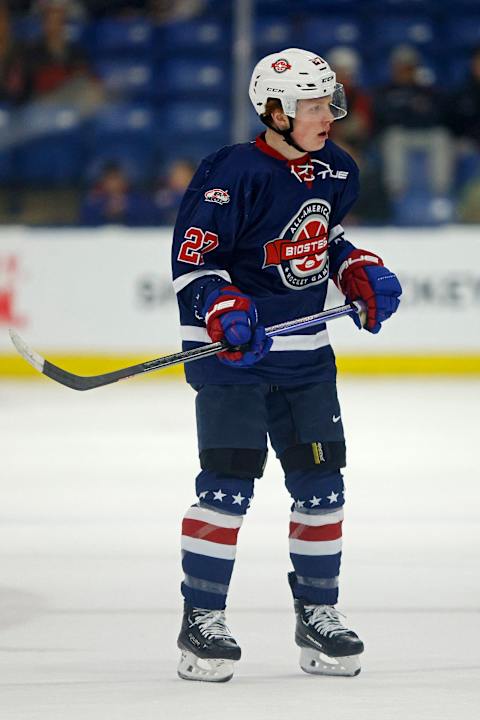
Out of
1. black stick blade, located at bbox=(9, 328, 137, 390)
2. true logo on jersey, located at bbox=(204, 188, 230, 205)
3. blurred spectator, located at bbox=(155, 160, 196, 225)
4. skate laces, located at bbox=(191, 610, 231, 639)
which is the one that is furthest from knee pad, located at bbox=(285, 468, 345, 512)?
blurred spectator, located at bbox=(155, 160, 196, 225)

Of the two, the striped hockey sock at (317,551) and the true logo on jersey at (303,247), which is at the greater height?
the true logo on jersey at (303,247)

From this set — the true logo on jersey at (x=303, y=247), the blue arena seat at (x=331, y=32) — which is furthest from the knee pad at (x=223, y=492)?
the blue arena seat at (x=331, y=32)

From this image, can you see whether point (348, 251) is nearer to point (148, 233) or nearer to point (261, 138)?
point (261, 138)

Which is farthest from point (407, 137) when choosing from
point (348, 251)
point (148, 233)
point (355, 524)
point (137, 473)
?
point (348, 251)

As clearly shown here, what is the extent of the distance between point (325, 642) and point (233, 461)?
370 millimetres

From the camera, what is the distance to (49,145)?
789 centimetres

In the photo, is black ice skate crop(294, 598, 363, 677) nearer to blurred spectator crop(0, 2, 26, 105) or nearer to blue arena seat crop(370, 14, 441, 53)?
blurred spectator crop(0, 2, 26, 105)

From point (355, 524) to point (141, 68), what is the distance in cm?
482

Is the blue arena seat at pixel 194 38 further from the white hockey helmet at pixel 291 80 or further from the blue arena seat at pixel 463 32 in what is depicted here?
the white hockey helmet at pixel 291 80

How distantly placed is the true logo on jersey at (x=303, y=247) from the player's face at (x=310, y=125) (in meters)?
0.11

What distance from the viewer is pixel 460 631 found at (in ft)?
9.78

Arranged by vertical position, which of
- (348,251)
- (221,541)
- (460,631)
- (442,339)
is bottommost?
(442,339)

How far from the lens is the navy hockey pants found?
106 inches

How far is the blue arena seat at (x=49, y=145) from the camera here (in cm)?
785
